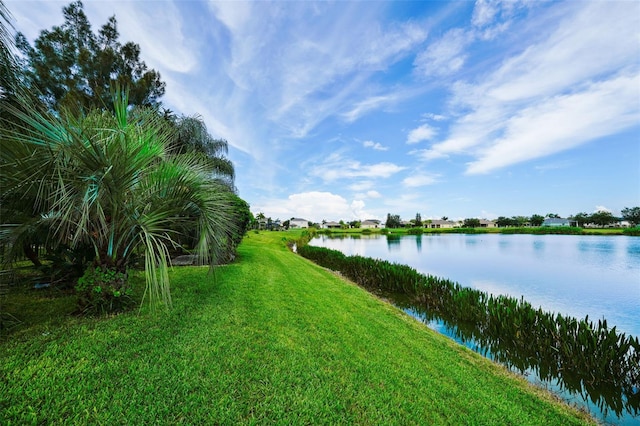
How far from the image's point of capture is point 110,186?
3211 millimetres

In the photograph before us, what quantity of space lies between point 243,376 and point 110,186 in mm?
2863

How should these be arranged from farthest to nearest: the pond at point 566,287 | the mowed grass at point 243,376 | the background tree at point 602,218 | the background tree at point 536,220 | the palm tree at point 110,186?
the background tree at point 536,220 < the background tree at point 602,218 < the pond at point 566,287 < the palm tree at point 110,186 < the mowed grass at point 243,376

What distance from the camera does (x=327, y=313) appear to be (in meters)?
5.38

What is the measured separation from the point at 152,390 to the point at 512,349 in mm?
7207

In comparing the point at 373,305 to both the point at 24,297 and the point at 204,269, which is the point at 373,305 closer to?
the point at 204,269

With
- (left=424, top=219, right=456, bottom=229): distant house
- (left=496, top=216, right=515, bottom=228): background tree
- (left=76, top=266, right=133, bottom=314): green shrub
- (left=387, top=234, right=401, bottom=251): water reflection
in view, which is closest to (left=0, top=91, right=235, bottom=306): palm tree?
(left=76, top=266, right=133, bottom=314): green shrub

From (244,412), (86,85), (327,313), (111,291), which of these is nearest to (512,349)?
(327,313)

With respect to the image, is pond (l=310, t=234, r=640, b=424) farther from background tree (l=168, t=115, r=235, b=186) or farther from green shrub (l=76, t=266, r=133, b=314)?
background tree (l=168, t=115, r=235, b=186)

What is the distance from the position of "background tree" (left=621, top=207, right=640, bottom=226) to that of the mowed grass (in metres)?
97.6

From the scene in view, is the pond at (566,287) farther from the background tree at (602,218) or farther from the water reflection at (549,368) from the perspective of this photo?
the background tree at (602,218)

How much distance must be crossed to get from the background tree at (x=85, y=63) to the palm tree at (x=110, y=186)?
536 inches

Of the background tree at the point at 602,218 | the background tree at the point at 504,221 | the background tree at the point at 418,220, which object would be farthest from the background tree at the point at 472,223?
the background tree at the point at 602,218

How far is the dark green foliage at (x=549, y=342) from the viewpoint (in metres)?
Answer: 4.33

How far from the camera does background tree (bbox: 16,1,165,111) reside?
14.1 m
